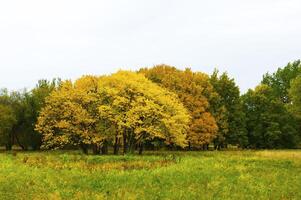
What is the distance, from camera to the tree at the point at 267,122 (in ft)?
292

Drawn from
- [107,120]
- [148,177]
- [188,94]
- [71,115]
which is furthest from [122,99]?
[148,177]

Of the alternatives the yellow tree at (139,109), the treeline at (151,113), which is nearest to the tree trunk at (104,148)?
the treeline at (151,113)

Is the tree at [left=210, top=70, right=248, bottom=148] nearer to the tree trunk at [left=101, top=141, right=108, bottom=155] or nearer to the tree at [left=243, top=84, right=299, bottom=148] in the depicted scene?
the tree at [left=243, top=84, right=299, bottom=148]

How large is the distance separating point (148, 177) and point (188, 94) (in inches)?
1794

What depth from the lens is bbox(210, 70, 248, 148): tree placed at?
83.6 metres

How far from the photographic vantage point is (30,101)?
79.4m

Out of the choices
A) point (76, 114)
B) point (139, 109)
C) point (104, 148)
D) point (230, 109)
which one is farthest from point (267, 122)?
point (76, 114)

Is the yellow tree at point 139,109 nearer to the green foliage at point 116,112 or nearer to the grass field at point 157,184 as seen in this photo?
the green foliage at point 116,112

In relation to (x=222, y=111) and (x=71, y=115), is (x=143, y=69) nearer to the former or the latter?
(x=222, y=111)

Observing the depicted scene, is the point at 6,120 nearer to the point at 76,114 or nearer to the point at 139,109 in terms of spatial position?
the point at 76,114

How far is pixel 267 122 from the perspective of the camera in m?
89.0

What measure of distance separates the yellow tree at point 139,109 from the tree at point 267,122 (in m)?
34.8

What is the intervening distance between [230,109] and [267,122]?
952cm

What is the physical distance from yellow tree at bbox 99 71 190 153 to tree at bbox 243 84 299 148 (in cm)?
3479
